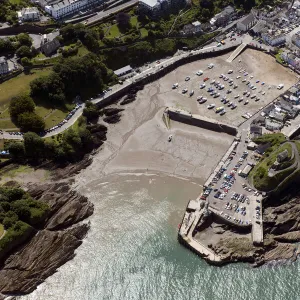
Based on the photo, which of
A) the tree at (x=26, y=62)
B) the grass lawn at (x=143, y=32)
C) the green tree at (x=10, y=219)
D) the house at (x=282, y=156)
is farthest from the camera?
the grass lawn at (x=143, y=32)

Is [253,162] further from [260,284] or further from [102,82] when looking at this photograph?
[102,82]

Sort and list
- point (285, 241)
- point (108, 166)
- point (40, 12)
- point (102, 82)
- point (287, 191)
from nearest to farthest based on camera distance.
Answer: point (285, 241) < point (287, 191) < point (108, 166) < point (102, 82) < point (40, 12)

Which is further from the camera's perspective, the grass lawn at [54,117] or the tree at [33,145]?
the grass lawn at [54,117]

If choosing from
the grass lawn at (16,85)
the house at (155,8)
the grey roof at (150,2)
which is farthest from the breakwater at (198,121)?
the grey roof at (150,2)

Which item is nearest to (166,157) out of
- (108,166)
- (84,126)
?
(108,166)

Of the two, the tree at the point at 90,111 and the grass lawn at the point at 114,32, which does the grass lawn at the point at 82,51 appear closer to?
the grass lawn at the point at 114,32

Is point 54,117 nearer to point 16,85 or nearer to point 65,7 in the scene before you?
point 16,85
